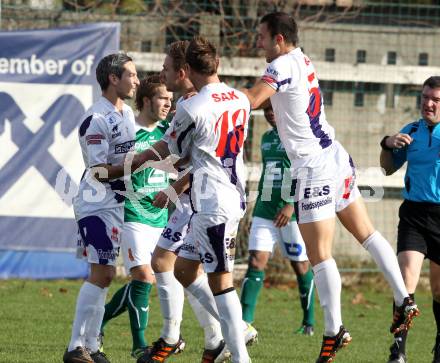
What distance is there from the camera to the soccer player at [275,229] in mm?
9203

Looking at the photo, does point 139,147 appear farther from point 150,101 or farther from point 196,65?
point 196,65

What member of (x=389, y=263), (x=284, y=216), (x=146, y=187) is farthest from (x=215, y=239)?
(x=284, y=216)

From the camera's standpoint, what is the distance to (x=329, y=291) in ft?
21.0

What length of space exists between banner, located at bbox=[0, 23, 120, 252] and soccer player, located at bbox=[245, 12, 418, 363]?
5512 mm

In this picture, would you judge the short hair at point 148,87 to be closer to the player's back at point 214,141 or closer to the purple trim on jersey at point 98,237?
the purple trim on jersey at point 98,237

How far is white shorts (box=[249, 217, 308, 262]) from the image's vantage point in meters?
9.27

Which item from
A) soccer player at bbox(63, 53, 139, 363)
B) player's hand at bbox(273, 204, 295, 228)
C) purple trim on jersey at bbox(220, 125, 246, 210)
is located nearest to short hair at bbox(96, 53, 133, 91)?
soccer player at bbox(63, 53, 139, 363)

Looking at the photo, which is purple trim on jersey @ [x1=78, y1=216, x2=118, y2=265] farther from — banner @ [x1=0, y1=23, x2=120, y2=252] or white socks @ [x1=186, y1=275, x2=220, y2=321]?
banner @ [x1=0, y1=23, x2=120, y2=252]

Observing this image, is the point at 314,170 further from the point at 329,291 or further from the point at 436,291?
the point at 436,291

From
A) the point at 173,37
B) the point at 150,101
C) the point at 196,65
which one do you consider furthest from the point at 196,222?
the point at 173,37

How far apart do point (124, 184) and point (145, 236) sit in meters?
0.93

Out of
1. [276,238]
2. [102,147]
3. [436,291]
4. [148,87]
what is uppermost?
[148,87]

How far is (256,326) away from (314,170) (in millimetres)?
3302

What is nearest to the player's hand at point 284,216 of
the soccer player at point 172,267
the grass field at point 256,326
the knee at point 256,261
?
the knee at point 256,261
